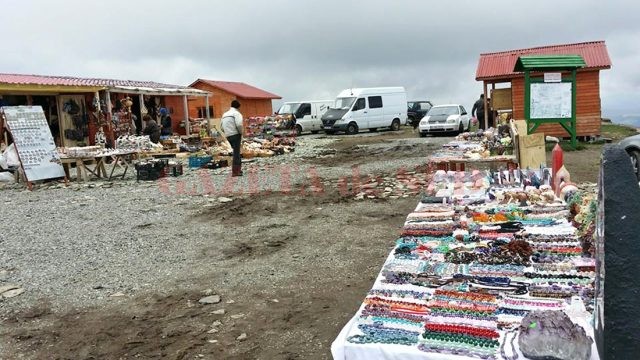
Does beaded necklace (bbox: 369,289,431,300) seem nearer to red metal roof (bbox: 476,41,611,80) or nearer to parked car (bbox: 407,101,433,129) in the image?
red metal roof (bbox: 476,41,611,80)

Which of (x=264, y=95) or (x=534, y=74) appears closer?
(x=534, y=74)

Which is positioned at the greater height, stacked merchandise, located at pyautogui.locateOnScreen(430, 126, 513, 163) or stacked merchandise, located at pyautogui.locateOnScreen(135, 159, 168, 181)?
stacked merchandise, located at pyautogui.locateOnScreen(430, 126, 513, 163)

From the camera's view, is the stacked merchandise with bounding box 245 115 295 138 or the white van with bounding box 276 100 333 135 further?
the white van with bounding box 276 100 333 135

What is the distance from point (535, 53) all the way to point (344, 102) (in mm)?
12251

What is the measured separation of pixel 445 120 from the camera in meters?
23.3

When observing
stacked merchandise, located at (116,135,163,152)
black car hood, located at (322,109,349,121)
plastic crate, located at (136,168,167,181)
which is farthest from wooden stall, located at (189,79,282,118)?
plastic crate, located at (136,168,167,181)

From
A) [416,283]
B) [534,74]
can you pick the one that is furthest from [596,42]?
[416,283]

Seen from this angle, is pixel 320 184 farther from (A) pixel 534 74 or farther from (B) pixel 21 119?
(A) pixel 534 74

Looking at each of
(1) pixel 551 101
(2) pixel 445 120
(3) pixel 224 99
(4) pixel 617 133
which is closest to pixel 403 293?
(1) pixel 551 101

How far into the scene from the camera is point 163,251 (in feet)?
21.5

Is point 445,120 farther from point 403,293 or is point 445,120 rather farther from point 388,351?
point 388,351

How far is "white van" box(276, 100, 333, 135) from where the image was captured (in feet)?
104

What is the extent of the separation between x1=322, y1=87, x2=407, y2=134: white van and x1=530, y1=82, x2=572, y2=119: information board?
15460 mm

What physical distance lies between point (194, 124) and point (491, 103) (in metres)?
15.6
